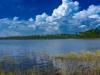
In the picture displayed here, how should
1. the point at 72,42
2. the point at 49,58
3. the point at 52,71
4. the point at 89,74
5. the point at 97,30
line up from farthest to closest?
the point at 72,42 → the point at 97,30 → the point at 49,58 → the point at 52,71 → the point at 89,74

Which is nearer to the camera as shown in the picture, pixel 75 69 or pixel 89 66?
pixel 75 69

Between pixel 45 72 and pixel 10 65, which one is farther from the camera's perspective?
pixel 10 65

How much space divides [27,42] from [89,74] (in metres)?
30.9

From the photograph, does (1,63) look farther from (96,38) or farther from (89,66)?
(96,38)

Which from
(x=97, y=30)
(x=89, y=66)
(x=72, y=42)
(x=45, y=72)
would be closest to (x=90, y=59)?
(x=89, y=66)

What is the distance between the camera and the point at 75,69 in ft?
37.6

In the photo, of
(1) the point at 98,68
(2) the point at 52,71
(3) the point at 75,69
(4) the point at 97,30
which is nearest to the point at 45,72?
(2) the point at 52,71

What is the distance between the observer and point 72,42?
39750 millimetres

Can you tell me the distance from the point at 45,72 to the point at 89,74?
1.54 meters

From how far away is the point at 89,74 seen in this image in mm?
10977

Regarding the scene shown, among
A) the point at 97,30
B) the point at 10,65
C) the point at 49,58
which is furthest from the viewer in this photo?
the point at 97,30

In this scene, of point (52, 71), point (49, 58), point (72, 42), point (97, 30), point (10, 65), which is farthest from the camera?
point (72, 42)

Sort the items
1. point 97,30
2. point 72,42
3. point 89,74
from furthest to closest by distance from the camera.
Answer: point 72,42 → point 97,30 → point 89,74

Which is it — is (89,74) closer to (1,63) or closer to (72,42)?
(1,63)
